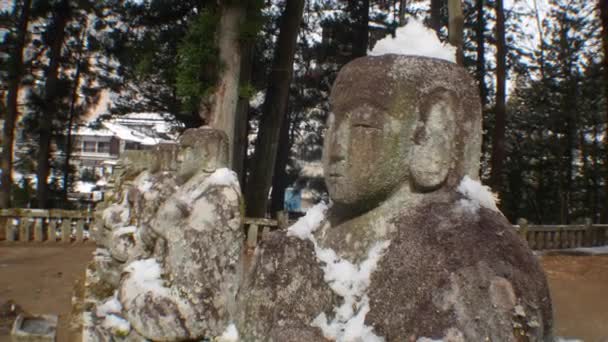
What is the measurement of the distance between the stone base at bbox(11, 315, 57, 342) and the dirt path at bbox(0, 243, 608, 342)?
0.24 meters

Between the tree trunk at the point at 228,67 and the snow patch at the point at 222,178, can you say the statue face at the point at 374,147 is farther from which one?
the tree trunk at the point at 228,67

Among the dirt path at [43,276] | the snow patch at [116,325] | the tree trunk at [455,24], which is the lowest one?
the dirt path at [43,276]

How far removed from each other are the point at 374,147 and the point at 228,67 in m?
6.79

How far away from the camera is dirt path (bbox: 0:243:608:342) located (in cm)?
716

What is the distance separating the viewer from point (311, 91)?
1817 centimetres

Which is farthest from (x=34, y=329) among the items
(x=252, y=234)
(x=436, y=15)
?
(x=436, y=15)

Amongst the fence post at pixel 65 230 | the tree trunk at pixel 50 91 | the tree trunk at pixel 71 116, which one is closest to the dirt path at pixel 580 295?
the fence post at pixel 65 230

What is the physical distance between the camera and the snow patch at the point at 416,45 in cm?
215

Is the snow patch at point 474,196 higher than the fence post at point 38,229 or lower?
higher

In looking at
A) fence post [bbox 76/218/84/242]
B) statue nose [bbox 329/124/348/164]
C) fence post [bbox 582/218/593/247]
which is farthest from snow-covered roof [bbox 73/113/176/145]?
statue nose [bbox 329/124/348/164]

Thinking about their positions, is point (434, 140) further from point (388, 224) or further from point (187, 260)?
point (187, 260)

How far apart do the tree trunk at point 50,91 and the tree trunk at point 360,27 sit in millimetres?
8923

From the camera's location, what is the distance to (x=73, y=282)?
898cm

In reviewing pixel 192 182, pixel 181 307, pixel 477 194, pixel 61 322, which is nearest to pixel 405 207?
pixel 477 194
